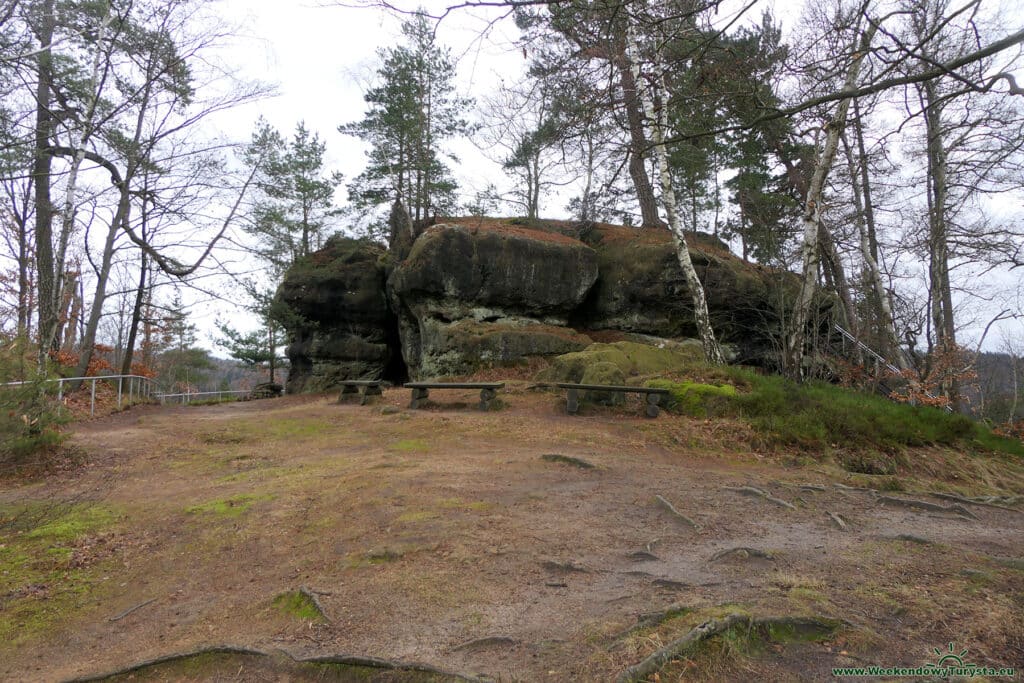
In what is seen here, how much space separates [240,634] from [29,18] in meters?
10.9

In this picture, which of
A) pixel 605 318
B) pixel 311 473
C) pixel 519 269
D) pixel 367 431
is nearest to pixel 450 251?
pixel 519 269

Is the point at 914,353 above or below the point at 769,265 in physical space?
below

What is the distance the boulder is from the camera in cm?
1608

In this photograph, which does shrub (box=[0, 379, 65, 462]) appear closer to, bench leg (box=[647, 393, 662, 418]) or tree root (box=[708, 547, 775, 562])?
tree root (box=[708, 547, 775, 562])

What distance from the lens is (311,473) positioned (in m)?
6.86

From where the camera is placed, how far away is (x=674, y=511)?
5.03 meters

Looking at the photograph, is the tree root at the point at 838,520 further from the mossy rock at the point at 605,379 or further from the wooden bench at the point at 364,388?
the wooden bench at the point at 364,388

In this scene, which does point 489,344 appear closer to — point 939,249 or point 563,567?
point 939,249

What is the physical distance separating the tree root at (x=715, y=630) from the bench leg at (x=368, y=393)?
1201 cm

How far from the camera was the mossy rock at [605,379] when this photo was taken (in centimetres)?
1080

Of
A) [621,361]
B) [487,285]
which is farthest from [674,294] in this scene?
[487,285]

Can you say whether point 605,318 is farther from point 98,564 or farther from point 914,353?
point 98,564

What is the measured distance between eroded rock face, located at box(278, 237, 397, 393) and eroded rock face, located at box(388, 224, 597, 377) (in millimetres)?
5326

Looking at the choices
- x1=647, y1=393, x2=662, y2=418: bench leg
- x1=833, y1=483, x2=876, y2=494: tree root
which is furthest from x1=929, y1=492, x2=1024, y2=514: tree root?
x1=647, y1=393, x2=662, y2=418: bench leg
